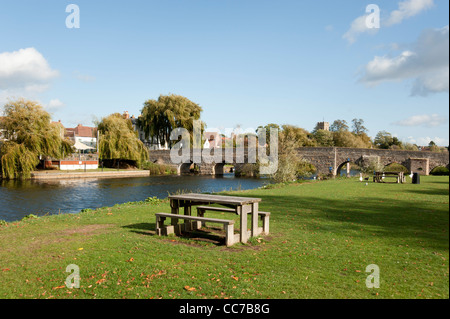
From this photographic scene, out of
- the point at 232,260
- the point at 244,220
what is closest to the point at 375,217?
the point at 244,220

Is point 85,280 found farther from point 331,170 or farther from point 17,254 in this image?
point 331,170

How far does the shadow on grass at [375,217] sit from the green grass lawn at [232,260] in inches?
2.6

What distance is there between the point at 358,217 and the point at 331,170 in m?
33.6

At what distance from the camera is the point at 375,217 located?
1009cm

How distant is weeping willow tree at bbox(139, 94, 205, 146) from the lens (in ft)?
184

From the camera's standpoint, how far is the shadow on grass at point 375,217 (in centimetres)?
772

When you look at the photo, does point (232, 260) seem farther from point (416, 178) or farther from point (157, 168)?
point (157, 168)

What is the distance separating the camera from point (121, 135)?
154 feet

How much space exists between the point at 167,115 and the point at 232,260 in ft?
169

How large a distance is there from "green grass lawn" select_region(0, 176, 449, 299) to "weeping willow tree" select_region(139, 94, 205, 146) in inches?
1857

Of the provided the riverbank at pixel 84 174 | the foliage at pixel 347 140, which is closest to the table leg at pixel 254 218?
the riverbank at pixel 84 174

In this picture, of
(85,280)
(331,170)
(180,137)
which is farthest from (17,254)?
(180,137)

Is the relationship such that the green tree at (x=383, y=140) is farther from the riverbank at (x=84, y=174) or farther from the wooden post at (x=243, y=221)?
the wooden post at (x=243, y=221)
